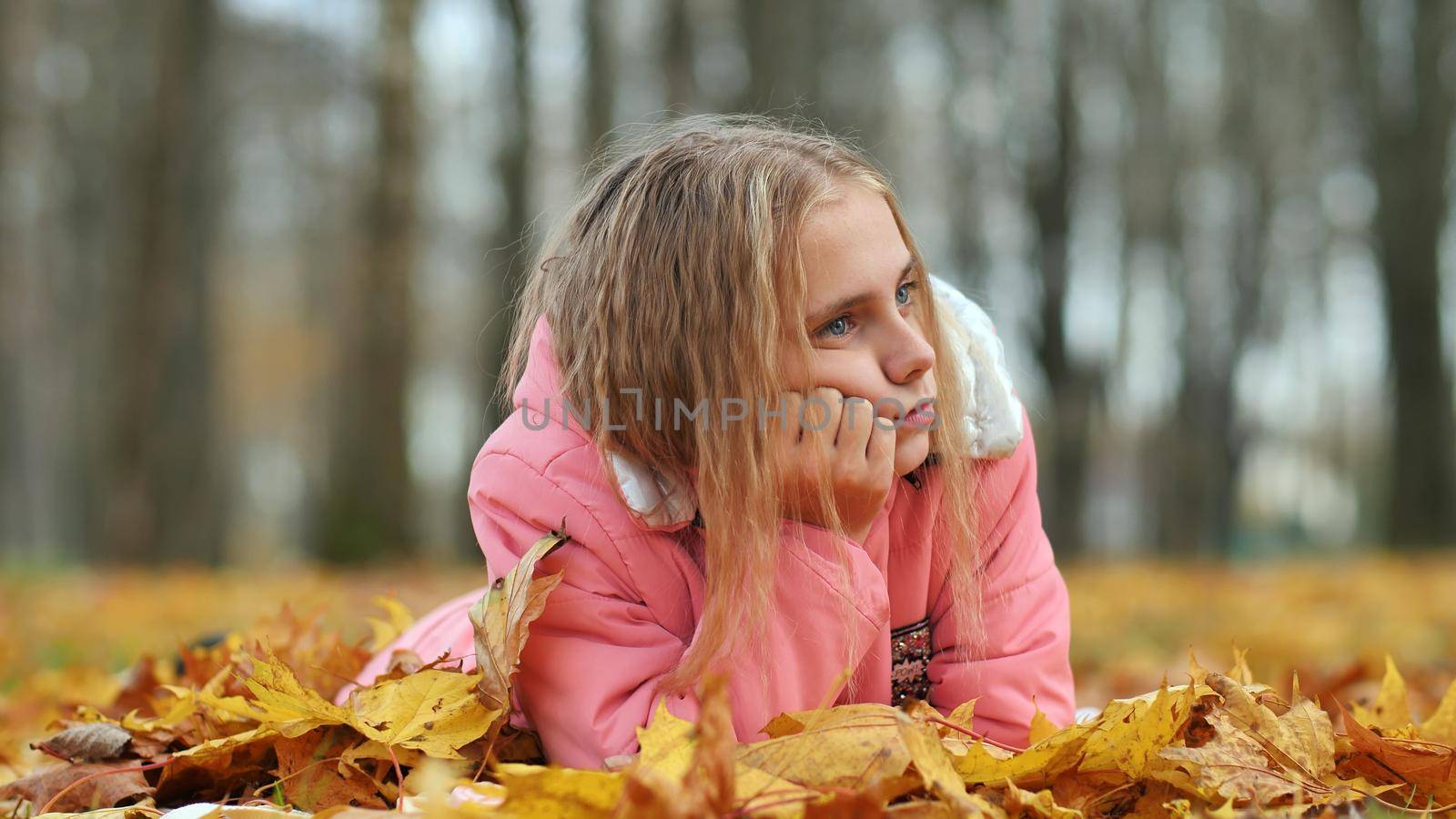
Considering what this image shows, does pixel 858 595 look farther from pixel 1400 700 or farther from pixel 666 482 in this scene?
pixel 1400 700

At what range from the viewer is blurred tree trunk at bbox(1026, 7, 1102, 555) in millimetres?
10602

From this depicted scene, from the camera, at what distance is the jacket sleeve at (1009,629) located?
1.84 m

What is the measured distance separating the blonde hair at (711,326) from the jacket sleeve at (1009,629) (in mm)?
289

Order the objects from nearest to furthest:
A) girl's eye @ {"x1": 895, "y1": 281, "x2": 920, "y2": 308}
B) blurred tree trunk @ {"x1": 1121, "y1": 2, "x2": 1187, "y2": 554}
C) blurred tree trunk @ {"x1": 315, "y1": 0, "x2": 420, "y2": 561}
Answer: girl's eye @ {"x1": 895, "y1": 281, "x2": 920, "y2": 308} → blurred tree trunk @ {"x1": 315, "y1": 0, "x2": 420, "y2": 561} → blurred tree trunk @ {"x1": 1121, "y1": 2, "x2": 1187, "y2": 554}

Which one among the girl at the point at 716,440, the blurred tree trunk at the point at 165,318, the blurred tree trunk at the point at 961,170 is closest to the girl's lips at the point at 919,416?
the girl at the point at 716,440

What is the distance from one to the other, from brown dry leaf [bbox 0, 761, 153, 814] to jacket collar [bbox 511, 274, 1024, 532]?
2.50 feet

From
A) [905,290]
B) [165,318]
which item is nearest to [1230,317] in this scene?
[165,318]

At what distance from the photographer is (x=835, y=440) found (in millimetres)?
1628

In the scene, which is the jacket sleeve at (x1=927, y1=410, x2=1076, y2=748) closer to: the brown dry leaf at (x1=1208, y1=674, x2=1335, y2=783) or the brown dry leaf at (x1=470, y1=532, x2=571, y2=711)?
the brown dry leaf at (x1=1208, y1=674, x2=1335, y2=783)

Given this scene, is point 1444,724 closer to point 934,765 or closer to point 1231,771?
point 1231,771

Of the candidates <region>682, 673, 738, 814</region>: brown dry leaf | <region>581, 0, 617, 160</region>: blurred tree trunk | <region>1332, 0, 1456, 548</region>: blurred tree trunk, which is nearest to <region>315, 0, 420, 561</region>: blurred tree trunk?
<region>581, 0, 617, 160</region>: blurred tree trunk

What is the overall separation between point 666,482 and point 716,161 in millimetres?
453

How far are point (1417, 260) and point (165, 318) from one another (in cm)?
983

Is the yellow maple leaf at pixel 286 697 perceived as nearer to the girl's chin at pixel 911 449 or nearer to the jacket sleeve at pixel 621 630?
the jacket sleeve at pixel 621 630
